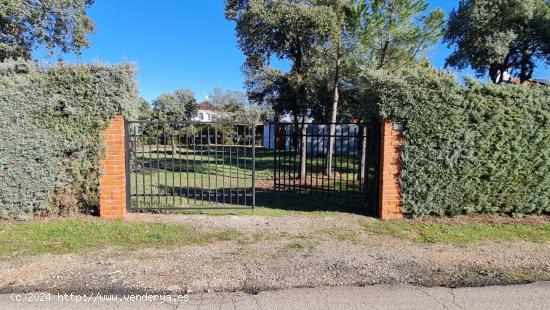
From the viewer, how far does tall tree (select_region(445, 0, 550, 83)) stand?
14.5 metres

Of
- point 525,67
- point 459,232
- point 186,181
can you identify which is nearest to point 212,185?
point 186,181

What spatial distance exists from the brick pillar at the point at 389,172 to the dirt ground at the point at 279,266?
1.03 m

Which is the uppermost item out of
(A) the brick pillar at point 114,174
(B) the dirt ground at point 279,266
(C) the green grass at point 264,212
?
(A) the brick pillar at point 114,174

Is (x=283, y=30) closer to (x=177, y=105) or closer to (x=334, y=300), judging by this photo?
(x=334, y=300)

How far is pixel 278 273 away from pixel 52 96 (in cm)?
441

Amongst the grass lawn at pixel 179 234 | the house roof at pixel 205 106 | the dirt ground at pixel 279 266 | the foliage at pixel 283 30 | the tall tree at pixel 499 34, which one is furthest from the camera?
the house roof at pixel 205 106

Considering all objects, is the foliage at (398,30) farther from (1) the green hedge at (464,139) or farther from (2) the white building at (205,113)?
(2) the white building at (205,113)

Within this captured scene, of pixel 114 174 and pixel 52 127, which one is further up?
pixel 52 127

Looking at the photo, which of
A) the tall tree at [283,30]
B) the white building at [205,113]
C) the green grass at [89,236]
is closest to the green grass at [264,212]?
the green grass at [89,236]

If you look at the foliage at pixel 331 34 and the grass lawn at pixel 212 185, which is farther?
the foliage at pixel 331 34

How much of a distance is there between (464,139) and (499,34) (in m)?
11.9

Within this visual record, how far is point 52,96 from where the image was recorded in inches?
Result: 214

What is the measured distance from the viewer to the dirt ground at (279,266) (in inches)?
137

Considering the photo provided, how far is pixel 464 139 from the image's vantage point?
231 inches
